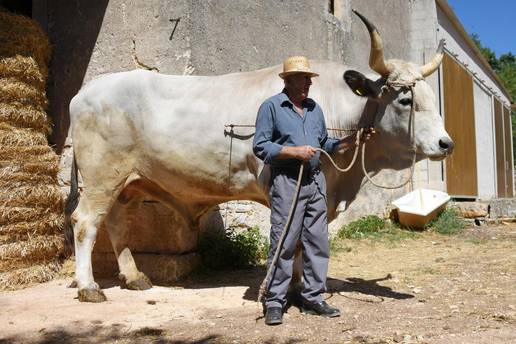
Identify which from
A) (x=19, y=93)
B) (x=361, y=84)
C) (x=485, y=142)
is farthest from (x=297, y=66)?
(x=485, y=142)

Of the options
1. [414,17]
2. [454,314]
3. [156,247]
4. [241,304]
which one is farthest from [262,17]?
[414,17]

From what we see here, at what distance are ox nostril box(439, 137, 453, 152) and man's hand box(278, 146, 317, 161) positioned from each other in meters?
0.99

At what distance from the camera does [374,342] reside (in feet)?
10.6

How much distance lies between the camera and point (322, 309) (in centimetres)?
388

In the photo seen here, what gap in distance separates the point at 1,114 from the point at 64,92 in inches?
37.8

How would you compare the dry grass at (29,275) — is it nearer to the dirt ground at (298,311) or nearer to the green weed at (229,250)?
the dirt ground at (298,311)

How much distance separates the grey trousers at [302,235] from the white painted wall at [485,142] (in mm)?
10812

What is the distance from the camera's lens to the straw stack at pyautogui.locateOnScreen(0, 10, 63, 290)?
5.32 meters

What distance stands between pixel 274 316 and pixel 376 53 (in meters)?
2.05

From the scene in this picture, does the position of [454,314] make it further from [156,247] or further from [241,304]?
[156,247]

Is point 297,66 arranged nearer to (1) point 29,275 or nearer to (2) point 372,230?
(1) point 29,275

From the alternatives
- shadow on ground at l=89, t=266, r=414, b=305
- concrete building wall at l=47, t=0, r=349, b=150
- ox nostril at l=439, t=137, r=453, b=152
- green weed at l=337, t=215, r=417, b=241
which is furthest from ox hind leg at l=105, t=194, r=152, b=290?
green weed at l=337, t=215, r=417, b=241

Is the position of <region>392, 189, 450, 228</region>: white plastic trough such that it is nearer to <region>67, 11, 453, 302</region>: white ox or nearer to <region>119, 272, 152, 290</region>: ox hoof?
<region>67, 11, 453, 302</region>: white ox

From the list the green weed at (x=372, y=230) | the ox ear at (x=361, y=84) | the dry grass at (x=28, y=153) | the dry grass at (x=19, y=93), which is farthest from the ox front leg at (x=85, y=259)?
the green weed at (x=372, y=230)
